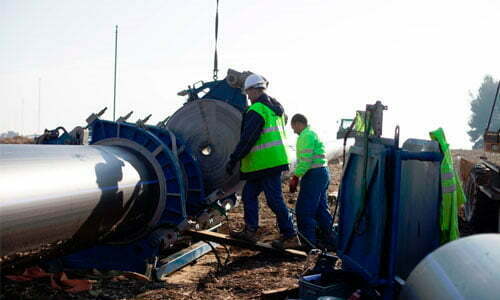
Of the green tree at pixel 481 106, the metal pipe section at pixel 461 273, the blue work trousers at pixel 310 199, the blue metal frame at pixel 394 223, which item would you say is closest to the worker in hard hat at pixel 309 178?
the blue work trousers at pixel 310 199

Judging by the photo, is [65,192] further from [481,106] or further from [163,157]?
[481,106]

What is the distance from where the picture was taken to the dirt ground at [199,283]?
4.80 m

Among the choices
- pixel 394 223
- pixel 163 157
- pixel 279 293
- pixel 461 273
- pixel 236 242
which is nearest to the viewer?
pixel 461 273

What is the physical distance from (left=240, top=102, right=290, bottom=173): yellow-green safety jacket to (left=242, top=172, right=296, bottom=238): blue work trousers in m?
0.16

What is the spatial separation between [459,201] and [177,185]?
9.36 feet

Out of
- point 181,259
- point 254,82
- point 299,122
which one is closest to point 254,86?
point 254,82

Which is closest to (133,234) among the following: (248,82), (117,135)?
(117,135)

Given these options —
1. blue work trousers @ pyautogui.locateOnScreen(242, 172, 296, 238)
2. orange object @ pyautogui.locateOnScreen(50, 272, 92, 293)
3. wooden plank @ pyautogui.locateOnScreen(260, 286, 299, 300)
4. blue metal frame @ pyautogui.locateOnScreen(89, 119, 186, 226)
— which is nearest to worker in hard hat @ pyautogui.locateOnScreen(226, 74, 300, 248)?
blue work trousers @ pyautogui.locateOnScreen(242, 172, 296, 238)

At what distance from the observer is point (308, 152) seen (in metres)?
6.49

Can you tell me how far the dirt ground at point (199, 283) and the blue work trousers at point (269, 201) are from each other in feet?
1.27

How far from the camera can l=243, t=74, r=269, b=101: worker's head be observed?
6.24 metres

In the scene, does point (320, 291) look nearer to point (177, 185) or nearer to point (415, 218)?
point (415, 218)

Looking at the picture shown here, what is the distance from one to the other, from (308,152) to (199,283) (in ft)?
7.03

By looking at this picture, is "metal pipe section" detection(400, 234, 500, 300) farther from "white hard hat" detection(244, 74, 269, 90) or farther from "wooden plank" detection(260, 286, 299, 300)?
"white hard hat" detection(244, 74, 269, 90)
